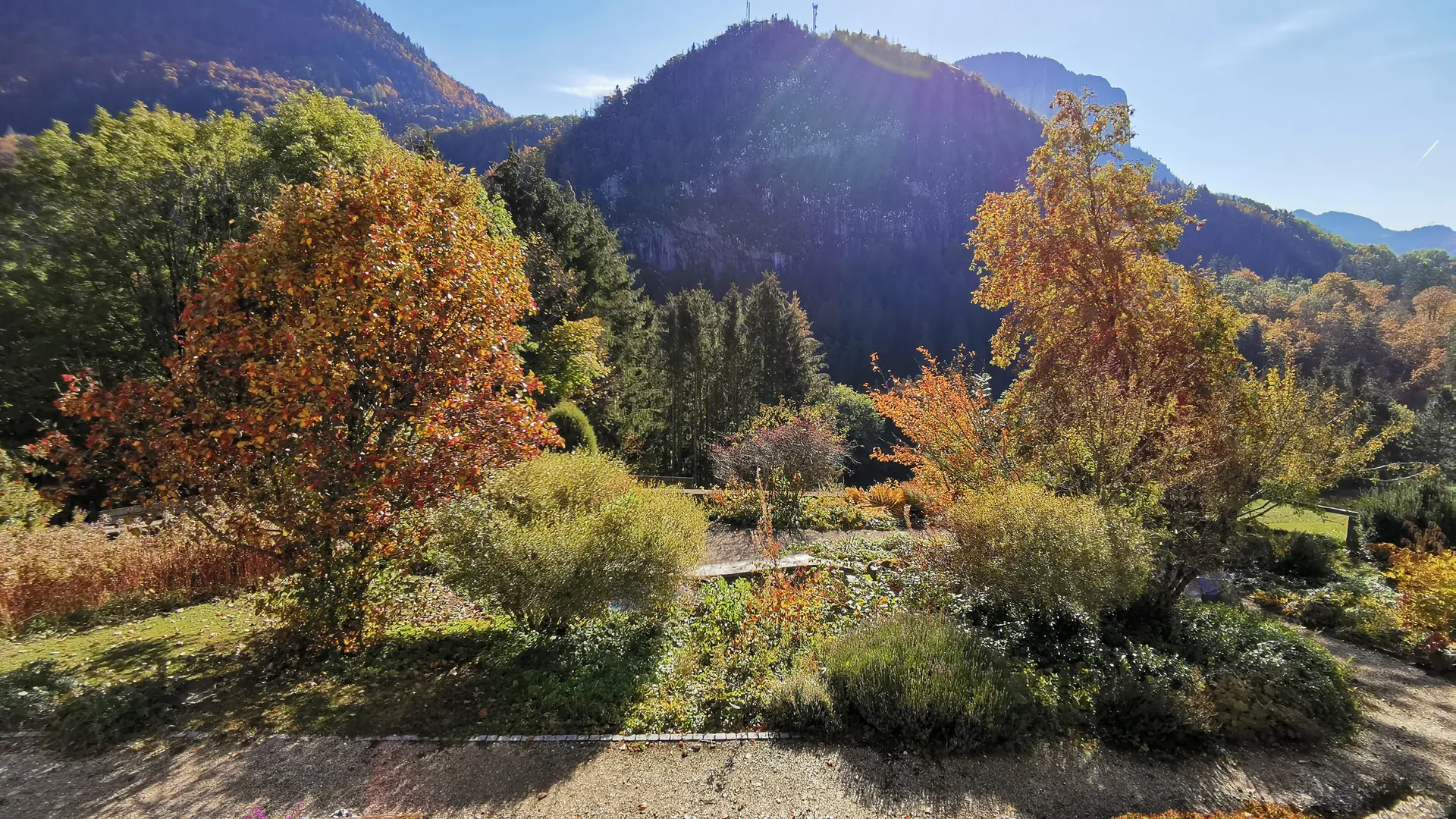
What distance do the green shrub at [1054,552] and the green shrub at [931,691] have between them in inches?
36.2

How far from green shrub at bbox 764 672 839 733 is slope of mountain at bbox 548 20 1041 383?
8308cm

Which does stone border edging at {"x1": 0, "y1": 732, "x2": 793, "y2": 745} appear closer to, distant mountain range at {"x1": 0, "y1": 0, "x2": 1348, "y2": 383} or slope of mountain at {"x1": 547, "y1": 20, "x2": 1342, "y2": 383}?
distant mountain range at {"x1": 0, "y1": 0, "x2": 1348, "y2": 383}

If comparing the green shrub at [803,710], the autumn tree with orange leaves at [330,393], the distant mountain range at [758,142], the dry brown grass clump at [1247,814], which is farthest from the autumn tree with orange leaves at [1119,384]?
the distant mountain range at [758,142]

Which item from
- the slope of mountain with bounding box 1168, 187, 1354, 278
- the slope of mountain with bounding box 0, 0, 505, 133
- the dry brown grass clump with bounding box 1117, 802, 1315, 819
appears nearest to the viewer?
the dry brown grass clump with bounding box 1117, 802, 1315, 819

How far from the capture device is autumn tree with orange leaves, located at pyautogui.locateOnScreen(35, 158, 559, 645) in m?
4.89

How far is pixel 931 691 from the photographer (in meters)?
4.62

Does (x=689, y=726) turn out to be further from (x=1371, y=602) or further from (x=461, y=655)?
(x=1371, y=602)

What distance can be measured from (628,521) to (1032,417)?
6.30 metres

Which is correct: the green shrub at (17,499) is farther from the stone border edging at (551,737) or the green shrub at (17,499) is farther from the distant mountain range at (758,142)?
the distant mountain range at (758,142)

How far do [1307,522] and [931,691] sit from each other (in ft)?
75.9

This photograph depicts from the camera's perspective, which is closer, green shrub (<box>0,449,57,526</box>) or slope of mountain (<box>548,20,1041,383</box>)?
green shrub (<box>0,449,57,526</box>)

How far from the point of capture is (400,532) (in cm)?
553

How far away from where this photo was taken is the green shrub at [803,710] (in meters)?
4.65

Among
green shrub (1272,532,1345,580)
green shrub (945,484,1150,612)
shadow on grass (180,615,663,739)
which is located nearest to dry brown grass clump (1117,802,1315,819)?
green shrub (945,484,1150,612)
